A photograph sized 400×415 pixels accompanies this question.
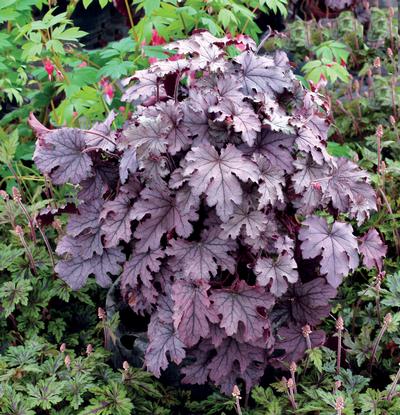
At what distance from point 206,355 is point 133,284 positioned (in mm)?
358

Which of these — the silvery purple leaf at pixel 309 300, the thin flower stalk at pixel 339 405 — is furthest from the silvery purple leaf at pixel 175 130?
the thin flower stalk at pixel 339 405

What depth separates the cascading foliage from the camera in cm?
193

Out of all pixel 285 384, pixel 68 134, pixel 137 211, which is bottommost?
pixel 285 384

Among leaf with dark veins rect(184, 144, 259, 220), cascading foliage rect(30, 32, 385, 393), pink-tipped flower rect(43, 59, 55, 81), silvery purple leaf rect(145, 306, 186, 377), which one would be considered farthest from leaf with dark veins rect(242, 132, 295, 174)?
pink-tipped flower rect(43, 59, 55, 81)

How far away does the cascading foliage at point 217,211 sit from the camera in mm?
1926

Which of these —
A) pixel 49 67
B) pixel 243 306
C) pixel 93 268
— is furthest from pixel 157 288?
pixel 49 67

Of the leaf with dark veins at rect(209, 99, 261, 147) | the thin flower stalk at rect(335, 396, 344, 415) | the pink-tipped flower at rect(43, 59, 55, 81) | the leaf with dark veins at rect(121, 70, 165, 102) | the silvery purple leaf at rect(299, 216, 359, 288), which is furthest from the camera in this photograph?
the pink-tipped flower at rect(43, 59, 55, 81)

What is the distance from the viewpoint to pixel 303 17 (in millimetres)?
5738

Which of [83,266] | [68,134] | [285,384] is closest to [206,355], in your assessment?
[285,384]

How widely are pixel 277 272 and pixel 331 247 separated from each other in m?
0.21

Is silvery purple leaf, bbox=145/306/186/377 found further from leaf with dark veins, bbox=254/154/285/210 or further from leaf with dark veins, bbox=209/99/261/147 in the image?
leaf with dark veins, bbox=209/99/261/147

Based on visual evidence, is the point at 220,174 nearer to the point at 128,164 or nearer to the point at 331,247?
the point at 128,164

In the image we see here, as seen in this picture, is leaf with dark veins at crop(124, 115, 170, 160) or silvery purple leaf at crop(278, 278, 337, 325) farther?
silvery purple leaf at crop(278, 278, 337, 325)

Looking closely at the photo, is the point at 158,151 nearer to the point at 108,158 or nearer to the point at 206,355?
the point at 108,158
